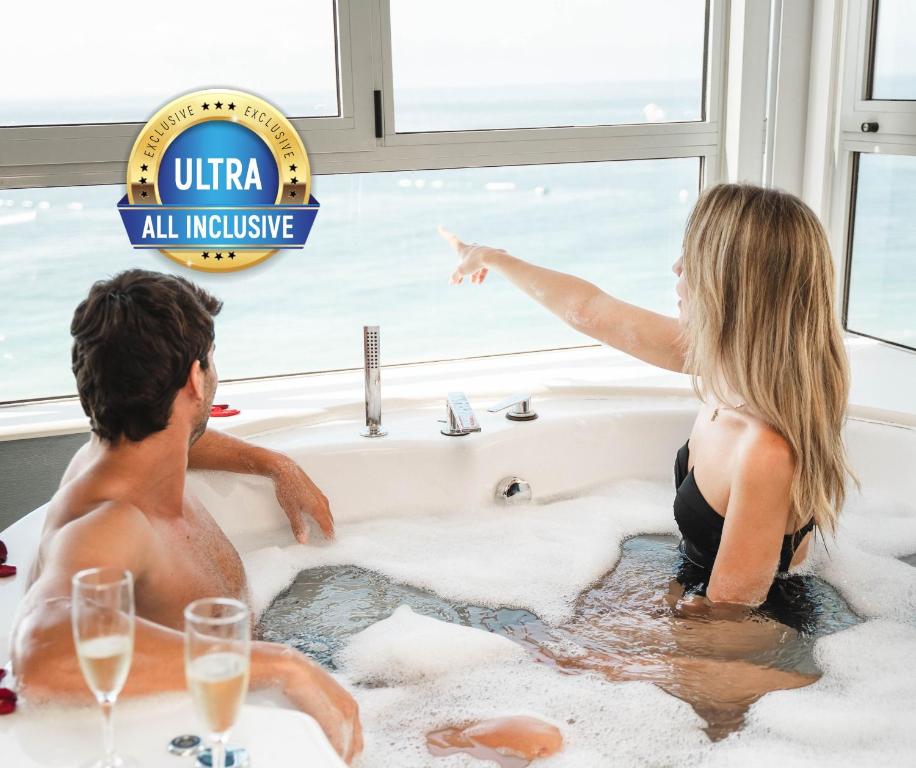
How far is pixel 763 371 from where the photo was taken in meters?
1.64

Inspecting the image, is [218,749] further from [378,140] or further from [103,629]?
[378,140]

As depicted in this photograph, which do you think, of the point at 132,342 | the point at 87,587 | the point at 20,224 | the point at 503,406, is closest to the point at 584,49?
the point at 503,406

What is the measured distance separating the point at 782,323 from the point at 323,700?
89cm

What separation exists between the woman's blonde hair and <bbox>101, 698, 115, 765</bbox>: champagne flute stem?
40.8 inches

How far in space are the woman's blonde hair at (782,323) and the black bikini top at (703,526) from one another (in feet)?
0.29

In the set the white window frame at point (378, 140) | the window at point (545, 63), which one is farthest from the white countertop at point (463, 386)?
the window at point (545, 63)

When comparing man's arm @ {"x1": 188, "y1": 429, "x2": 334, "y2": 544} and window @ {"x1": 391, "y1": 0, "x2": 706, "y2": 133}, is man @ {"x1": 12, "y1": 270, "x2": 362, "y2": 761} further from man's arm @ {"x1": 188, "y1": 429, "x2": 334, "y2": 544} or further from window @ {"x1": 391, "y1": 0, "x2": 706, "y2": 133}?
window @ {"x1": 391, "y1": 0, "x2": 706, "y2": 133}

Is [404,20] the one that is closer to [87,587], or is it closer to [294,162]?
[294,162]

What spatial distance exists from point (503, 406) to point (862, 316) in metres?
1.24

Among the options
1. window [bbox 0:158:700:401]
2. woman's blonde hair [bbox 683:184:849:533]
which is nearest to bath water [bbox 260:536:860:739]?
woman's blonde hair [bbox 683:184:849:533]

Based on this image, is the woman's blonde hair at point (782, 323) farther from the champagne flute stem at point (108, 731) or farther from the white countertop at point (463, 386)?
the champagne flute stem at point (108, 731)

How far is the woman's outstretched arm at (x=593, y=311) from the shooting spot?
210 cm

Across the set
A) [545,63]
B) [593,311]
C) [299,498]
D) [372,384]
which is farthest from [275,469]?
[545,63]

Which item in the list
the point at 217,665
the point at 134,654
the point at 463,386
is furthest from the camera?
the point at 463,386
